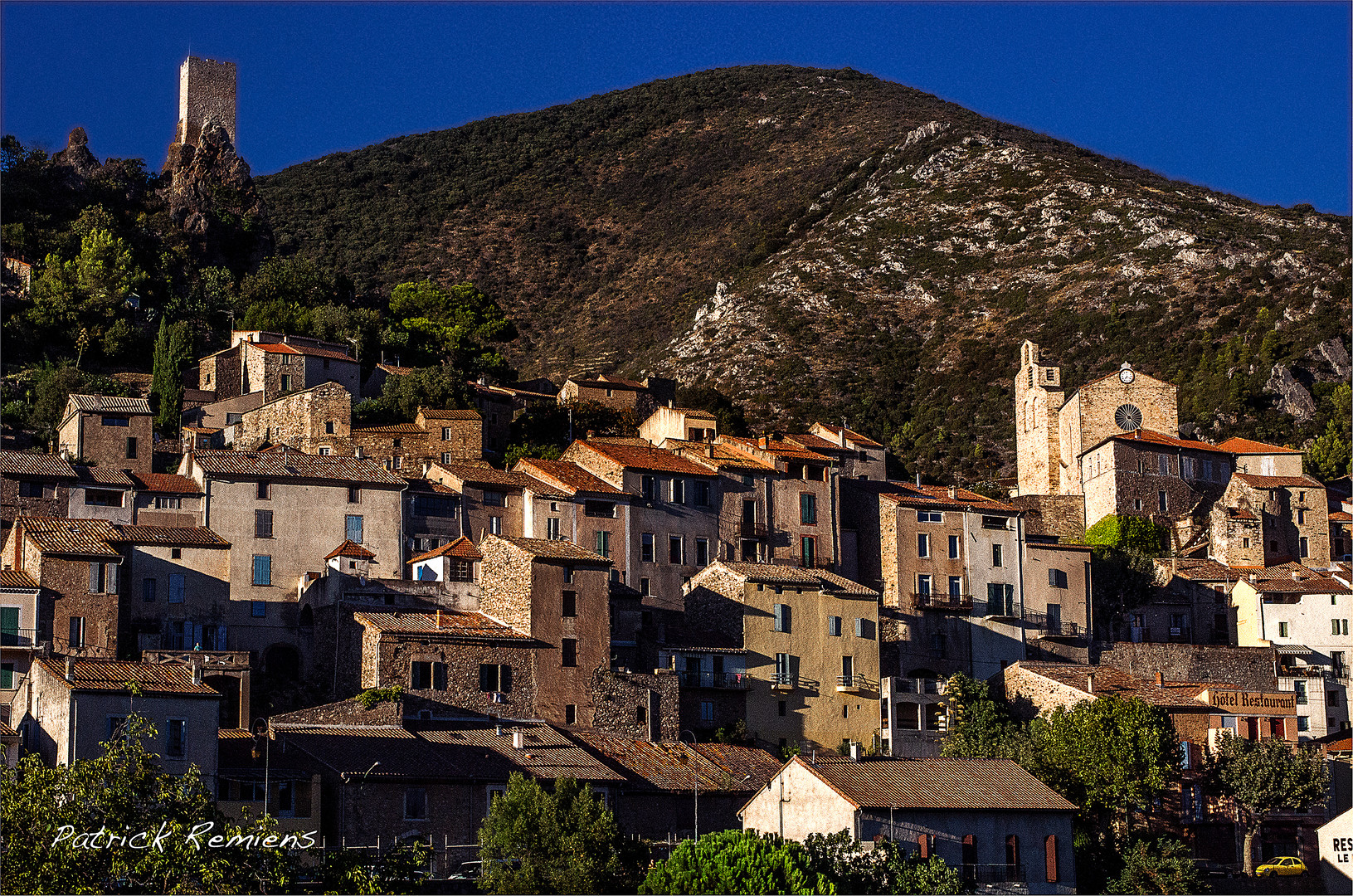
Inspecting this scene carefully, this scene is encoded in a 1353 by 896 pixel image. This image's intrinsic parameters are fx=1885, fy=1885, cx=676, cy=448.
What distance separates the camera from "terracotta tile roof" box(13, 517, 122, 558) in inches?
2240

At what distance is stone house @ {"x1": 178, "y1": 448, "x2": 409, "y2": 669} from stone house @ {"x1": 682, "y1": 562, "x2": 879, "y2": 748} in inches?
462

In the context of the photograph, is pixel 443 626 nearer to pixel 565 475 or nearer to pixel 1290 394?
pixel 565 475

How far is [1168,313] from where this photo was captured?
132250 millimetres

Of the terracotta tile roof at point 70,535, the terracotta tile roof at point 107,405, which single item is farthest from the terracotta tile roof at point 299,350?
the terracotta tile roof at point 70,535

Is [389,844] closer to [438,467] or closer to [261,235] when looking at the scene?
[438,467]

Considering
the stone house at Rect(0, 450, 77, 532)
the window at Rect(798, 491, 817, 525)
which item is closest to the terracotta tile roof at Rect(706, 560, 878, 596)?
the window at Rect(798, 491, 817, 525)

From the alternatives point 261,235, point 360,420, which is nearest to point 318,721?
point 360,420

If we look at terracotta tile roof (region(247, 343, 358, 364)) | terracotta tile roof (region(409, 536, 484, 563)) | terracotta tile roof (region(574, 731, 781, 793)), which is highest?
terracotta tile roof (region(247, 343, 358, 364))

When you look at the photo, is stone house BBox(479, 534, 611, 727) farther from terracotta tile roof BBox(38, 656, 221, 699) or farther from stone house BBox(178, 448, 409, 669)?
terracotta tile roof BBox(38, 656, 221, 699)

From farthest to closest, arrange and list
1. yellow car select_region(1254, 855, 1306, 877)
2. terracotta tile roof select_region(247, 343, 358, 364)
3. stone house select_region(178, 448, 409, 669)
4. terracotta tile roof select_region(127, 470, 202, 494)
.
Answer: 1. terracotta tile roof select_region(247, 343, 358, 364)
2. terracotta tile roof select_region(127, 470, 202, 494)
3. stone house select_region(178, 448, 409, 669)
4. yellow car select_region(1254, 855, 1306, 877)

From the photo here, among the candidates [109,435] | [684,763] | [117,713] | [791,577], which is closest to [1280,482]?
[791,577]

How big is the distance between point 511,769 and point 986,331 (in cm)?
9580

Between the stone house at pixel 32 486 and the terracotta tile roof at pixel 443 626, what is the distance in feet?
47.2

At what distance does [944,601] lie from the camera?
72.4 metres
